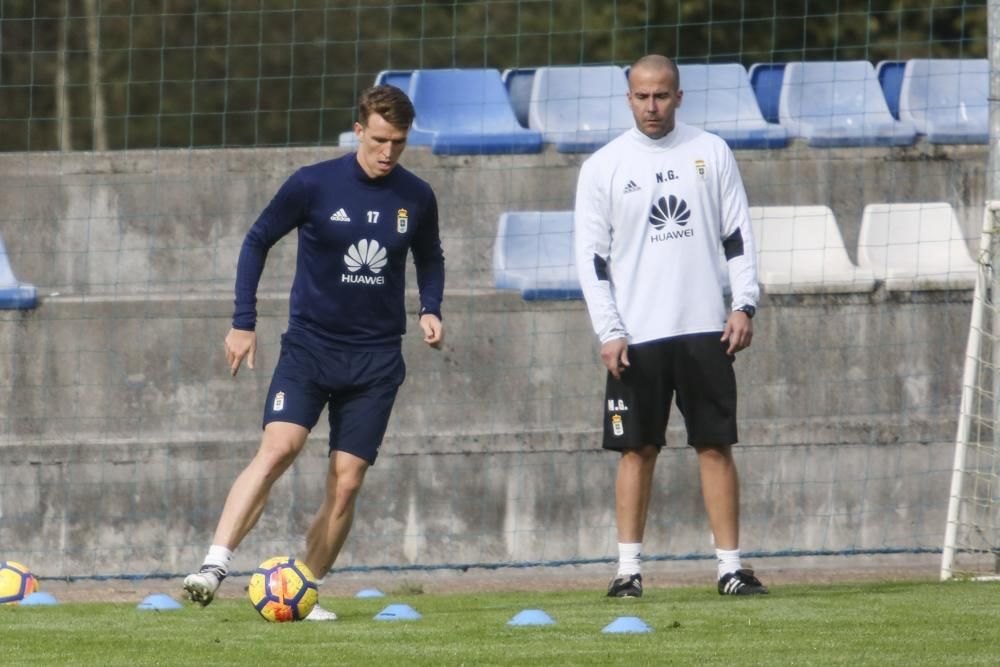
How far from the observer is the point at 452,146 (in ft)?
38.5

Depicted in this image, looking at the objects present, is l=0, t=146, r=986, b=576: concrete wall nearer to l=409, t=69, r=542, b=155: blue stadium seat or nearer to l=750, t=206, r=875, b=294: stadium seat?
l=750, t=206, r=875, b=294: stadium seat

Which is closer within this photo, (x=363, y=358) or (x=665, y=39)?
(x=363, y=358)

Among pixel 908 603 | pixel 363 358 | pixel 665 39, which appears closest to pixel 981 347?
pixel 908 603

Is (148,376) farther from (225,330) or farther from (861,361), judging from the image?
(861,361)

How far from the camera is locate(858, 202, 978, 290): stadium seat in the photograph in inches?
439

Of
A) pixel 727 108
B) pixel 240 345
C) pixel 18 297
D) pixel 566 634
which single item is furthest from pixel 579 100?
pixel 566 634

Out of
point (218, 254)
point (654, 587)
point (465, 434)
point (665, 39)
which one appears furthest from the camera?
point (665, 39)

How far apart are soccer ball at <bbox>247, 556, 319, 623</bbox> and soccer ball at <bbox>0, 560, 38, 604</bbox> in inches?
70.2

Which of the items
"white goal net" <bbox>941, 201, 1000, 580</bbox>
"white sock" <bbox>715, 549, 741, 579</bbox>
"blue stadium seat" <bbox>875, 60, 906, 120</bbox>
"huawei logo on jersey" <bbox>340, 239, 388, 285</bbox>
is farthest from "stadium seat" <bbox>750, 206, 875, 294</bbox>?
"huawei logo on jersey" <bbox>340, 239, 388, 285</bbox>

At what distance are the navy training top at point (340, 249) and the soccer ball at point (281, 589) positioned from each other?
899 millimetres

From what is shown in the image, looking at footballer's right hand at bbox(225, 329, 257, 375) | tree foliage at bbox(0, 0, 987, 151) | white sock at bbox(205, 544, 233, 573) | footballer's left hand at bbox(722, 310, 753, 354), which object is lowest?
white sock at bbox(205, 544, 233, 573)

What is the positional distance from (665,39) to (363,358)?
19.0 meters

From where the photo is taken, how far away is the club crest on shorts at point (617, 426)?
763cm

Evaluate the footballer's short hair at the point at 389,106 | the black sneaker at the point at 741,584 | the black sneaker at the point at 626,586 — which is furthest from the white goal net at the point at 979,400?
the footballer's short hair at the point at 389,106
